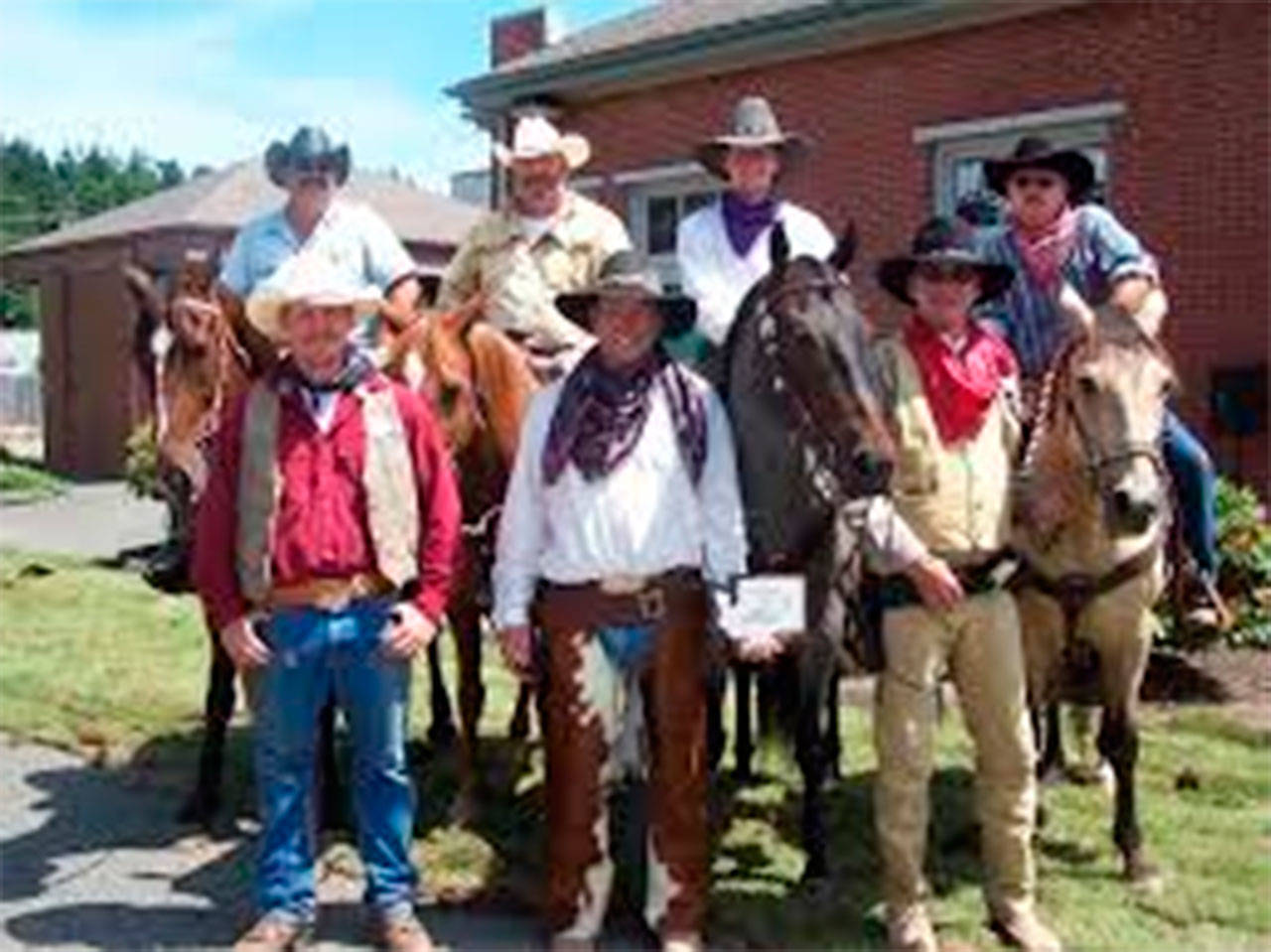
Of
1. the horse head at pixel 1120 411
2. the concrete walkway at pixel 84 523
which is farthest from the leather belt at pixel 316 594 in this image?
the concrete walkway at pixel 84 523

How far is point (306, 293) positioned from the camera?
21.4ft

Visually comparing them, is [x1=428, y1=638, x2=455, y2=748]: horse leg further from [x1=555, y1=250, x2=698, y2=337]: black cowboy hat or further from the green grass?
the green grass

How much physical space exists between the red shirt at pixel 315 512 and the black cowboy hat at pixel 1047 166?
245 cm

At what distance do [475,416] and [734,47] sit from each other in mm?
12289

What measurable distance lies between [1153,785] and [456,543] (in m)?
3.78

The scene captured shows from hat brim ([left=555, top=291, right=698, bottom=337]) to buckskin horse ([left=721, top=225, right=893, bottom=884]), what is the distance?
27 cm

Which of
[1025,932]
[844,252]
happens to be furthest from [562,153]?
[1025,932]

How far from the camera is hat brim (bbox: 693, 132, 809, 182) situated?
794 cm

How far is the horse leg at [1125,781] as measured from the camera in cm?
760

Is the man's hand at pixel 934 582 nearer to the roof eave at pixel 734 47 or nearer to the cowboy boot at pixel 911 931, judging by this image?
the cowboy boot at pixel 911 931

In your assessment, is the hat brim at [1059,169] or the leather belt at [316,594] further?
the hat brim at [1059,169]

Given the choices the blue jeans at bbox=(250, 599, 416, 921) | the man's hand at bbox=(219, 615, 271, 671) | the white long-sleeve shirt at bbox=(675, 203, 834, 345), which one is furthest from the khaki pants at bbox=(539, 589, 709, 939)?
the white long-sleeve shirt at bbox=(675, 203, 834, 345)

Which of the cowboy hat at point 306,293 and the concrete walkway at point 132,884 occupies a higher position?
the cowboy hat at point 306,293

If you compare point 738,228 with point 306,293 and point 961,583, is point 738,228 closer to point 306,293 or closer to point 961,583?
point 961,583
